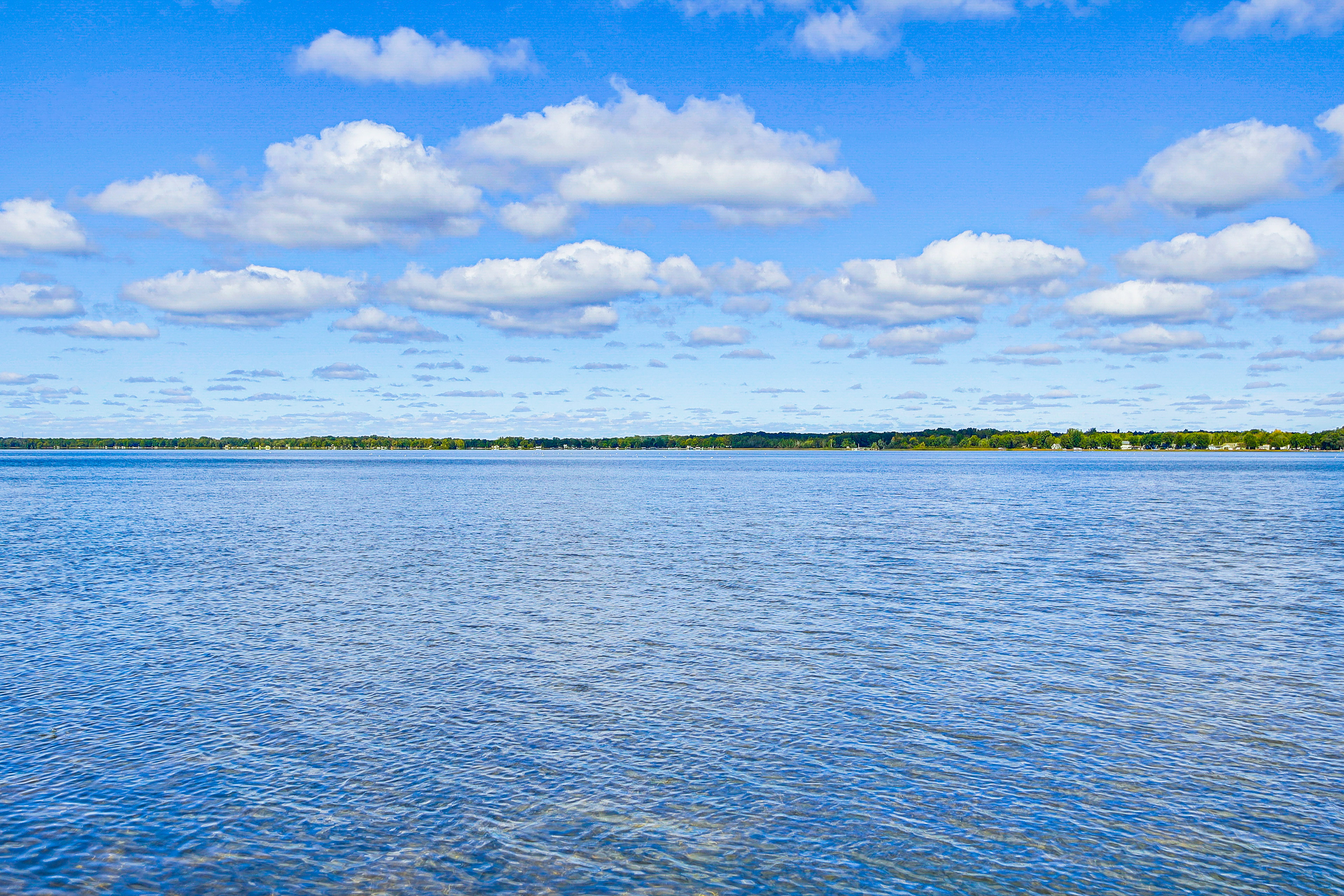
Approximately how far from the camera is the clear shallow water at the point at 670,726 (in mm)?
13500

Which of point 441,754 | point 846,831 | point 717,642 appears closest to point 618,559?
point 717,642

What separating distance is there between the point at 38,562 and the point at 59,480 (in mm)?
125718

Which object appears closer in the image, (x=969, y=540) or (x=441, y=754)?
(x=441, y=754)

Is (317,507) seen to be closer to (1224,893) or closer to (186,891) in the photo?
(186,891)

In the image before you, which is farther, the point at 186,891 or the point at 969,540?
the point at 969,540

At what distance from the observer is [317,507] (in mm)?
87500

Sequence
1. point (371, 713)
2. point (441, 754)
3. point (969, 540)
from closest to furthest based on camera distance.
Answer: point (441, 754), point (371, 713), point (969, 540)

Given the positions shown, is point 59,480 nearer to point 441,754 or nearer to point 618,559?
point 618,559

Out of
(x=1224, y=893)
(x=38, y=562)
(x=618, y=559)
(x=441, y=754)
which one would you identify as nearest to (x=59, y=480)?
(x=38, y=562)

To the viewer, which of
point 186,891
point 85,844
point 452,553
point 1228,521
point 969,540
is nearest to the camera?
point 186,891

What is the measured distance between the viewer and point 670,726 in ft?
63.7

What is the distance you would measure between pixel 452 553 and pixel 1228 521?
2369 inches

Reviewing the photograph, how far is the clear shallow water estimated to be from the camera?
13.5m

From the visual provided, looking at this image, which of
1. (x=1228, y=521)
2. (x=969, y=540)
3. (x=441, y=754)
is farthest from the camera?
(x=1228, y=521)
